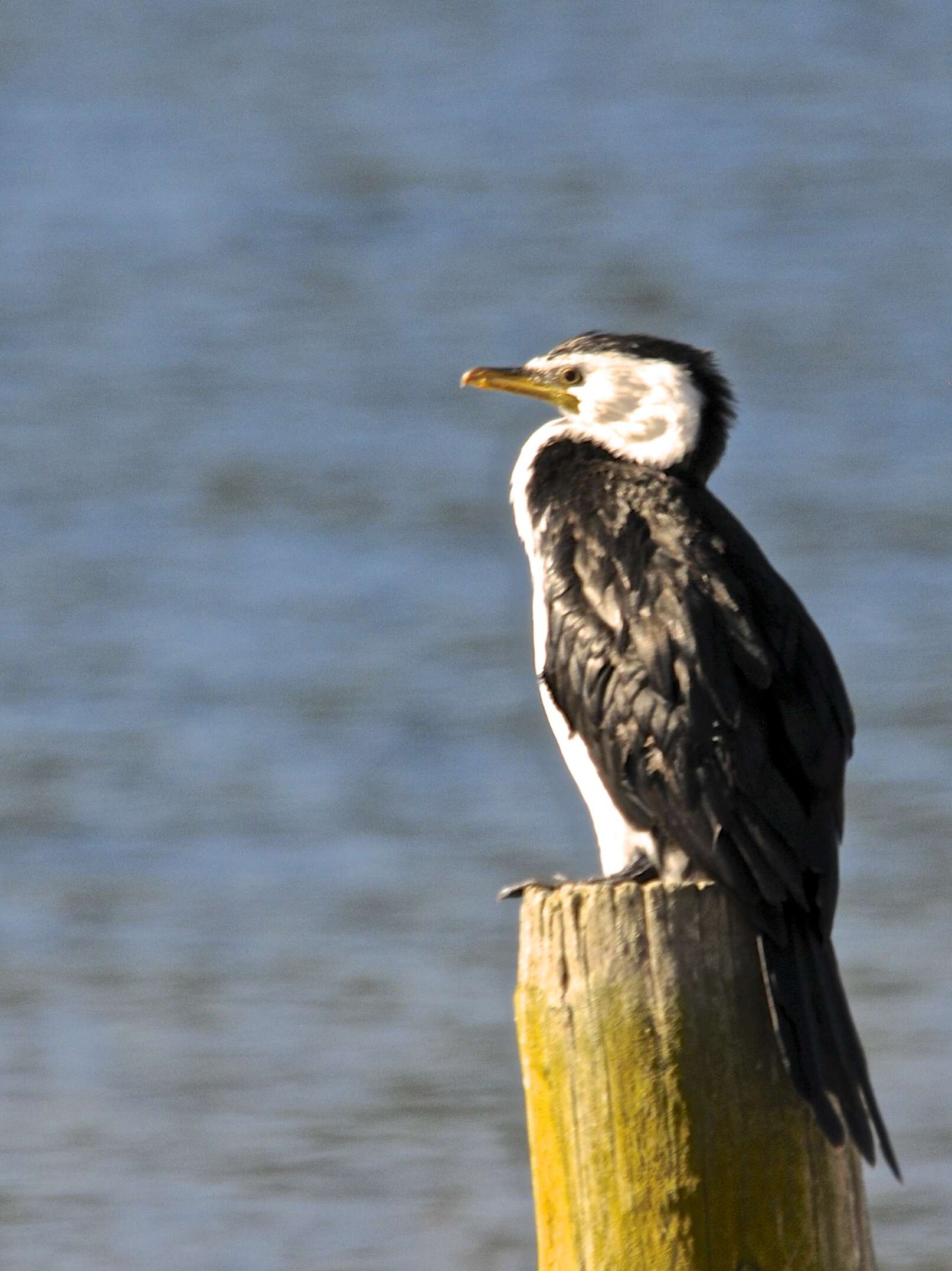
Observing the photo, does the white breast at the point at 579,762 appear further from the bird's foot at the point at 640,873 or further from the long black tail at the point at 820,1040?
the long black tail at the point at 820,1040

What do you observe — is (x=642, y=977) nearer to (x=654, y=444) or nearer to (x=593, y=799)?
(x=593, y=799)

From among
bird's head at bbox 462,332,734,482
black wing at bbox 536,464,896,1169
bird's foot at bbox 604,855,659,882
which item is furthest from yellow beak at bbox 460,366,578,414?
bird's foot at bbox 604,855,659,882

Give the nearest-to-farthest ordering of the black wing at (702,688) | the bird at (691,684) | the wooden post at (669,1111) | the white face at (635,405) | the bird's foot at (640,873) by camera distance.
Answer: the wooden post at (669,1111)
the bird at (691,684)
the black wing at (702,688)
the bird's foot at (640,873)
the white face at (635,405)

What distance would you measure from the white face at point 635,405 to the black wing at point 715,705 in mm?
147

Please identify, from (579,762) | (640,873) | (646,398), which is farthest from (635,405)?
(640,873)

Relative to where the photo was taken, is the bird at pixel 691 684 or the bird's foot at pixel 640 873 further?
the bird's foot at pixel 640 873

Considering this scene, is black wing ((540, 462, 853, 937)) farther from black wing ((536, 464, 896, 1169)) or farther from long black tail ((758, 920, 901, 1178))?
long black tail ((758, 920, 901, 1178))

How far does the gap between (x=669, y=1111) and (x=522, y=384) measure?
81.4 inches

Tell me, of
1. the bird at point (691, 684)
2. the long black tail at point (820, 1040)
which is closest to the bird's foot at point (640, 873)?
the bird at point (691, 684)

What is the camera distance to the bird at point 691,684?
2.56 meters

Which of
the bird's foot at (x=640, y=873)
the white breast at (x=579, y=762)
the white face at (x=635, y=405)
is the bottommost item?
the bird's foot at (x=640, y=873)

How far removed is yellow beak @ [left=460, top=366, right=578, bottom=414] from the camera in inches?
154

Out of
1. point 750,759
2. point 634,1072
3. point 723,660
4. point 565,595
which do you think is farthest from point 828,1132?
point 565,595

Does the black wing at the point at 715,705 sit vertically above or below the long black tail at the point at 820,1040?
above
